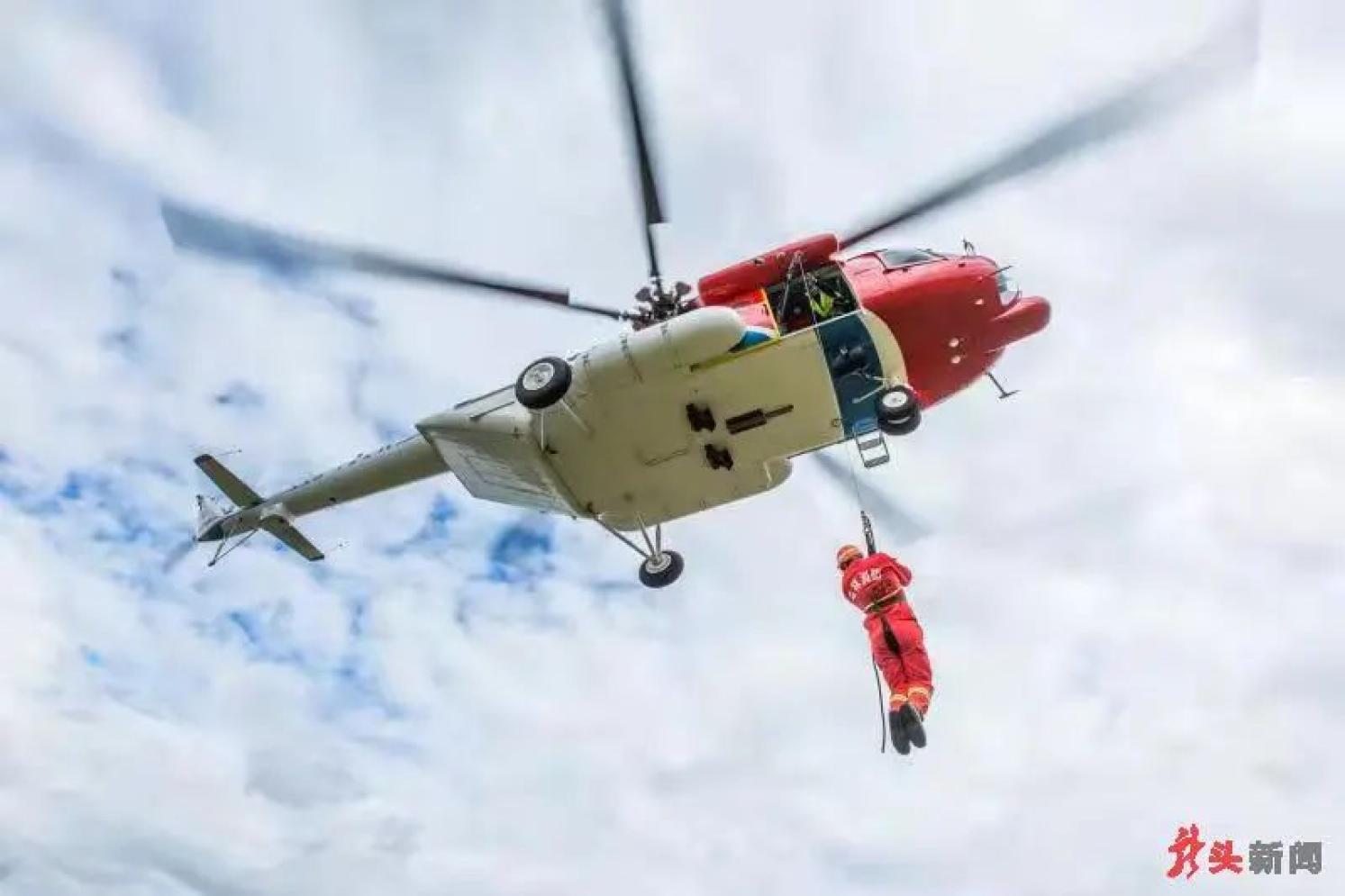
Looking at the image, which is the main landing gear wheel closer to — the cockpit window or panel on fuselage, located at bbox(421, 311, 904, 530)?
panel on fuselage, located at bbox(421, 311, 904, 530)

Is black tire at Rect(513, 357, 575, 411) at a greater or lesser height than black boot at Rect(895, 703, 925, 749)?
greater

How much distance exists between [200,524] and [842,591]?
38.8ft

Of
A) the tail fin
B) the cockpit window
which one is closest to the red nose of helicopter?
the cockpit window

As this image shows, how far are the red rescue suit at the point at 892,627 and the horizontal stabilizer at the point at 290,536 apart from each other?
1009 centimetres

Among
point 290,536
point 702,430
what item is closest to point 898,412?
point 702,430

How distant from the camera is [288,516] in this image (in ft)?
54.1

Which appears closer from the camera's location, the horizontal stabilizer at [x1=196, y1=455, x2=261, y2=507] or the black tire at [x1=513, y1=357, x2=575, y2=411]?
the black tire at [x1=513, y1=357, x2=575, y2=411]

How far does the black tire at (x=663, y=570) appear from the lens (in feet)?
46.5

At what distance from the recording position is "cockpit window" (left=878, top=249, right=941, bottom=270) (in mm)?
12453

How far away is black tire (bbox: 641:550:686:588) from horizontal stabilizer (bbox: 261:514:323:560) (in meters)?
6.29

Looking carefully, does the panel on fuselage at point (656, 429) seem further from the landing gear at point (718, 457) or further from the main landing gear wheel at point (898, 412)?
the main landing gear wheel at point (898, 412)

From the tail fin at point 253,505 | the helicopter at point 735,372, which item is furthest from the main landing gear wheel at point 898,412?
the tail fin at point 253,505

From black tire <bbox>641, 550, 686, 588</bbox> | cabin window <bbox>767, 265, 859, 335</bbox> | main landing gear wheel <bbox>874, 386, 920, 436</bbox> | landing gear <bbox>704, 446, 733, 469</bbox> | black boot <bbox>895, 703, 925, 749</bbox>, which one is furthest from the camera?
black tire <bbox>641, 550, 686, 588</bbox>

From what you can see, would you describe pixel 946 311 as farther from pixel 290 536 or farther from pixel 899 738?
pixel 290 536
